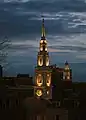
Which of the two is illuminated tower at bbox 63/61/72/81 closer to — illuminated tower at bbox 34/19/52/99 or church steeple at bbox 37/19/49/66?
illuminated tower at bbox 34/19/52/99

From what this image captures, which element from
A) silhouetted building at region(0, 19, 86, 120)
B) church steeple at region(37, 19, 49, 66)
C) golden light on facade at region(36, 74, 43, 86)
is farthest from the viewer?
golden light on facade at region(36, 74, 43, 86)

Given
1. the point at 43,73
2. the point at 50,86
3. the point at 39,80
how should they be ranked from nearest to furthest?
the point at 50,86, the point at 39,80, the point at 43,73

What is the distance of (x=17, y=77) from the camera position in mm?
49156

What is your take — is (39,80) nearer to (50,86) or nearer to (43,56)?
(50,86)

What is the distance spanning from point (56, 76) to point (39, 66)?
4.25 metres

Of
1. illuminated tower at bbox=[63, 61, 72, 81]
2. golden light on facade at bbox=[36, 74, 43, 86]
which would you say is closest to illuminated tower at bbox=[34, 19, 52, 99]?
golden light on facade at bbox=[36, 74, 43, 86]

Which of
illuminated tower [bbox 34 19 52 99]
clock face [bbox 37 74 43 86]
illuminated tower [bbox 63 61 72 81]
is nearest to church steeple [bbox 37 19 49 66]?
illuminated tower [bbox 34 19 52 99]

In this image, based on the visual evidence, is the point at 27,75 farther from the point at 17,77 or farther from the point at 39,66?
the point at 39,66

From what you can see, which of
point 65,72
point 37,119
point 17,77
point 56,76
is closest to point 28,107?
point 37,119

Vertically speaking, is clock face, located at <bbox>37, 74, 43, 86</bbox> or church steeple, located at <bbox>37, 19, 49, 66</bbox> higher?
church steeple, located at <bbox>37, 19, 49, 66</bbox>

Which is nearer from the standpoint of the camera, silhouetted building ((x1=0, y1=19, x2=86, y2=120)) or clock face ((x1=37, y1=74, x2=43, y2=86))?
silhouetted building ((x1=0, y1=19, x2=86, y2=120))

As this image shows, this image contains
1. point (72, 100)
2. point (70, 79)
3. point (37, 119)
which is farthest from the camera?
point (70, 79)

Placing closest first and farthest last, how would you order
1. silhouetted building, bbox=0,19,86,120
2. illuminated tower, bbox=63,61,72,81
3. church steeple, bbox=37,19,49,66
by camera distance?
silhouetted building, bbox=0,19,86,120 → church steeple, bbox=37,19,49,66 → illuminated tower, bbox=63,61,72,81

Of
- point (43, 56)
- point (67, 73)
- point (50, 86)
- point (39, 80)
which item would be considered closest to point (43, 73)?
point (39, 80)
